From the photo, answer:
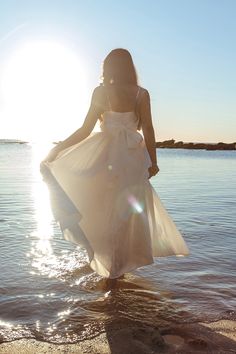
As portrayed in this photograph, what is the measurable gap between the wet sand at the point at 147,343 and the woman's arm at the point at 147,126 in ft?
6.35

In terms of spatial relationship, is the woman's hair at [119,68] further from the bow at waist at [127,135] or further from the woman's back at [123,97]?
the bow at waist at [127,135]

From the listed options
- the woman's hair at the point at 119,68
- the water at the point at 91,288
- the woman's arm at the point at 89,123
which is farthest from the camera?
the woman's arm at the point at 89,123

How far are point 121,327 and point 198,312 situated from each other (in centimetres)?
89

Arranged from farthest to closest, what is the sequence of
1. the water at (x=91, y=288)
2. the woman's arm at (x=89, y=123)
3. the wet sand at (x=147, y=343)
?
the woman's arm at (x=89, y=123), the water at (x=91, y=288), the wet sand at (x=147, y=343)

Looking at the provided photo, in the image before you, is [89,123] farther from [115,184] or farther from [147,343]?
[147,343]

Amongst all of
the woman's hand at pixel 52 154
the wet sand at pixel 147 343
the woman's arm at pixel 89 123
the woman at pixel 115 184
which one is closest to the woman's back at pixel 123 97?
the woman at pixel 115 184

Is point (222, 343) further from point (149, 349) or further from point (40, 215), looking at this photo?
point (40, 215)

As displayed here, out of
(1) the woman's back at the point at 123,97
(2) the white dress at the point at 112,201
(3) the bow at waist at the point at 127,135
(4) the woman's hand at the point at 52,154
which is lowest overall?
(2) the white dress at the point at 112,201

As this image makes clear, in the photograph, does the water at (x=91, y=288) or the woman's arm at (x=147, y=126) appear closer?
the water at (x=91, y=288)

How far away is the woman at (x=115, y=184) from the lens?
5336 mm

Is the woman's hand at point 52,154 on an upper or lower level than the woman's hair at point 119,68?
lower

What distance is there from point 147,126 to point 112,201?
0.91m

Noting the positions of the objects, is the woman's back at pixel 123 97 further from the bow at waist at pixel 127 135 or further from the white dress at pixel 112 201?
the bow at waist at pixel 127 135

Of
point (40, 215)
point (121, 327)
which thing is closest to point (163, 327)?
point (121, 327)
